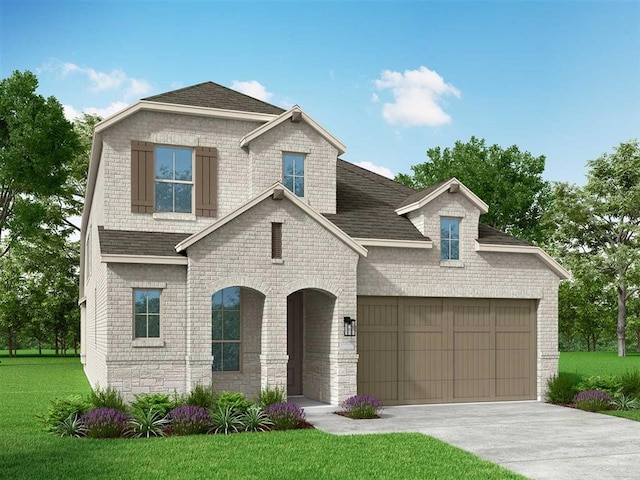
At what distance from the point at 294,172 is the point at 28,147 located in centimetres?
2048

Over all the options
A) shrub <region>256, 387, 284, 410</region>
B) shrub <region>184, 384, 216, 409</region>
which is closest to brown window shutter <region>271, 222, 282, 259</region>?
shrub <region>256, 387, 284, 410</region>

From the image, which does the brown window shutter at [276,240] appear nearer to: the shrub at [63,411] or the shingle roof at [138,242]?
the shingle roof at [138,242]

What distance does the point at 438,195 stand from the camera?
1986 centimetres

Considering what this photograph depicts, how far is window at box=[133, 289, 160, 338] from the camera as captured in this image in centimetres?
1662

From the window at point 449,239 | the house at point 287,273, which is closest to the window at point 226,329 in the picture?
the house at point 287,273

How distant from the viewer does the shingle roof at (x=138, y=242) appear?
655 inches

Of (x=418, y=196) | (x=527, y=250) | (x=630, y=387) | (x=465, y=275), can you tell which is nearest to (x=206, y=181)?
(x=418, y=196)

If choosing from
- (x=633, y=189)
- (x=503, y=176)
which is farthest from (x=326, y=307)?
(x=503, y=176)

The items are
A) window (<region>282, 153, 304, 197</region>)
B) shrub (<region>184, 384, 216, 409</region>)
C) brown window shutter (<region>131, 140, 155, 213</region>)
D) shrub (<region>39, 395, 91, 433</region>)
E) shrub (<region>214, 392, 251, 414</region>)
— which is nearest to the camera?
shrub (<region>39, 395, 91, 433</region>)

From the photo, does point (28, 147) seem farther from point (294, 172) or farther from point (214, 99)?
point (294, 172)

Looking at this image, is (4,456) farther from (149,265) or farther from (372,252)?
(372,252)

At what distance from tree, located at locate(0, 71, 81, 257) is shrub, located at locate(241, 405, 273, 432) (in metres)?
25.3

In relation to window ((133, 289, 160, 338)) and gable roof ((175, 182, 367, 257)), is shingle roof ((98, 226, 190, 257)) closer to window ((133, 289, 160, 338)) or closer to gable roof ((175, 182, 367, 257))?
gable roof ((175, 182, 367, 257))

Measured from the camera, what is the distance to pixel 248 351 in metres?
18.2
